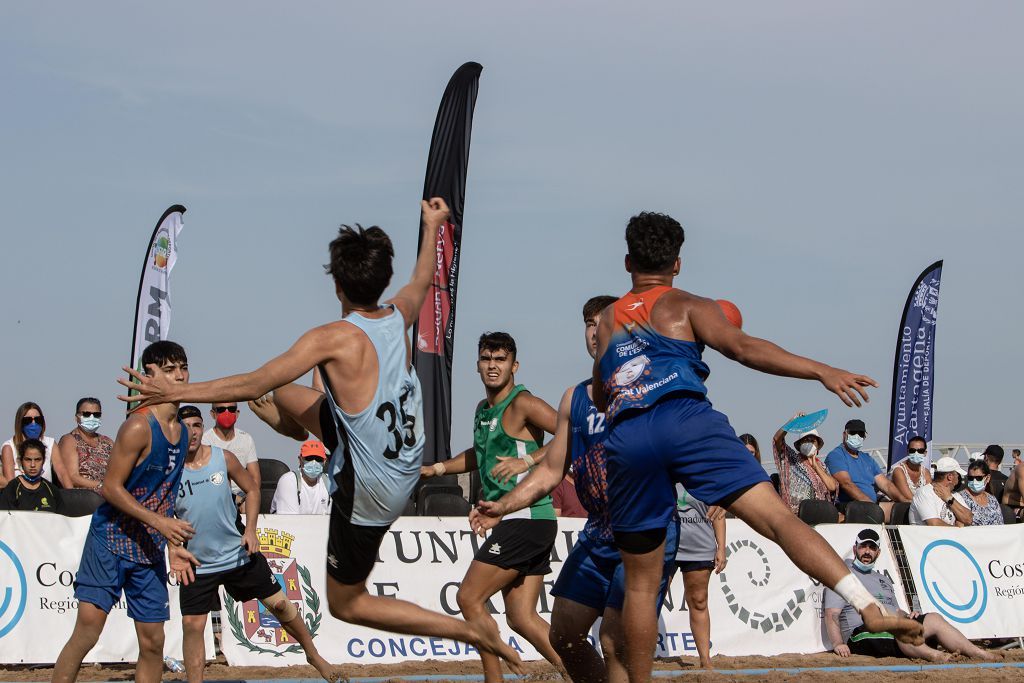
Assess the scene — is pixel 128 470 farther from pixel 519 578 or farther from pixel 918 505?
pixel 918 505

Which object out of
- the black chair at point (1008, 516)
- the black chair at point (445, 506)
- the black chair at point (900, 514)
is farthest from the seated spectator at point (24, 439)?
the black chair at point (1008, 516)

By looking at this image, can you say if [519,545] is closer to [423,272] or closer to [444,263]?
[423,272]

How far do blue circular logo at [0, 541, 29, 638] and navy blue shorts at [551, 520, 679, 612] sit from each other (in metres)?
5.15

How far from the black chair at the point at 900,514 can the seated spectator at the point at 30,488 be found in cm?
850

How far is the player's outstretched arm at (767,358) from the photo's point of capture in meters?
4.82

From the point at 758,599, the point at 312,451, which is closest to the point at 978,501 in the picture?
the point at 758,599

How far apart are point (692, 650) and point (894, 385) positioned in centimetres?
855

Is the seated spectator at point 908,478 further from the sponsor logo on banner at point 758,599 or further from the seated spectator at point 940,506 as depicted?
the sponsor logo on banner at point 758,599

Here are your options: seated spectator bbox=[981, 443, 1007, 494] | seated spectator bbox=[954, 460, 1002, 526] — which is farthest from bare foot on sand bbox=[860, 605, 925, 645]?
seated spectator bbox=[981, 443, 1007, 494]

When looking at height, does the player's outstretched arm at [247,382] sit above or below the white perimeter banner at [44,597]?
above

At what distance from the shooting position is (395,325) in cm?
540

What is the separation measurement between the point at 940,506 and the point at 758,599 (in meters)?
2.71

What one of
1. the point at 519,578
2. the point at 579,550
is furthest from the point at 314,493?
the point at 579,550

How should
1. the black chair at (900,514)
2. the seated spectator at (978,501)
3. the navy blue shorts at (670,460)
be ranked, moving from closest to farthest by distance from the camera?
the navy blue shorts at (670,460) < the seated spectator at (978,501) < the black chair at (900,514)
